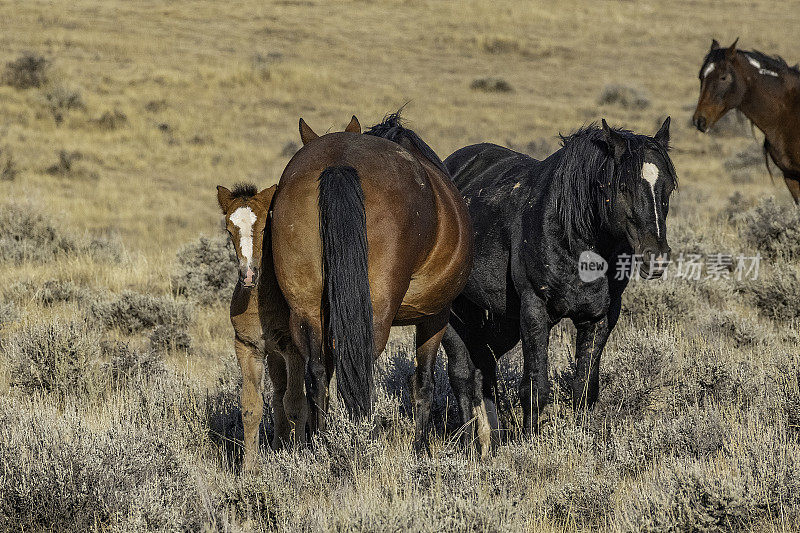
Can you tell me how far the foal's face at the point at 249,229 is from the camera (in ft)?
12.3

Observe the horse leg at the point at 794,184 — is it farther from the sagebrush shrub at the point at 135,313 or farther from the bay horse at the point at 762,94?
the sagebrush shrub at the point at 135,313

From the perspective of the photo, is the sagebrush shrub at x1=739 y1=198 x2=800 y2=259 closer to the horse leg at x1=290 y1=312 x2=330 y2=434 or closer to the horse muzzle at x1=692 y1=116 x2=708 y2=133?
the horse muzzle at x1=692 y1=116 x2=708 y2=133

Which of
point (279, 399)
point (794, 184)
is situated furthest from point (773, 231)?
point (279, 399)

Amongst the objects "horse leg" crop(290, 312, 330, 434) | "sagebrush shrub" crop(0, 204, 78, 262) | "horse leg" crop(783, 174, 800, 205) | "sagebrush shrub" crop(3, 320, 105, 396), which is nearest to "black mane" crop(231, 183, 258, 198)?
"horse leg" crop(290, 312, 330, 434)

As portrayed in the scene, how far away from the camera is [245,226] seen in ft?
12.4

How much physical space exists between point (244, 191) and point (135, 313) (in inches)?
152

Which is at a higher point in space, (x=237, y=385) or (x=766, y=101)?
(x=766, y=101)

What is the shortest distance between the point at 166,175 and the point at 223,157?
5.98 ft

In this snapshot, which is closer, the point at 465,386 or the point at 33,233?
the point at 465,386

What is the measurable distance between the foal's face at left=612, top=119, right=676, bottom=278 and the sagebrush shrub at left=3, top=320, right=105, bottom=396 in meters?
3.45

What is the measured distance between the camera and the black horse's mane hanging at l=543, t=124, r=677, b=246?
4.30 m

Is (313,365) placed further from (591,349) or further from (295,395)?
(591,349)

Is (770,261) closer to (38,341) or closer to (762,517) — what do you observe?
(762,517)

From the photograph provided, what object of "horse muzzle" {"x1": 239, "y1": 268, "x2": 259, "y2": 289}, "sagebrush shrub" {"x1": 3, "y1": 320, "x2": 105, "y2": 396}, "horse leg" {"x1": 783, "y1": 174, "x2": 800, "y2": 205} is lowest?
"sagebrush shrub" {"x1": 3, "y1": 320, "x2": 105, "y2": 396}
